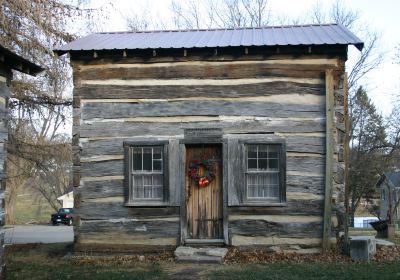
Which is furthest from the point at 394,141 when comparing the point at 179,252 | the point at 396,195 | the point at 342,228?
the point at 179,252

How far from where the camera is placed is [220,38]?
11.6 meters

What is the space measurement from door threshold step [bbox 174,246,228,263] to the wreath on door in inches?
58.5

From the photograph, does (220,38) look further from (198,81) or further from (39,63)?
(39,63)

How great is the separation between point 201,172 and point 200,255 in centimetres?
191

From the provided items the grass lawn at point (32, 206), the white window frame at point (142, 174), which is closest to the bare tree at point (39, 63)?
the white window frame at point (142, 174)

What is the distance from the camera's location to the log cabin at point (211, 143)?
10.4m

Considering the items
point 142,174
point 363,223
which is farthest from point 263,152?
point 363,223

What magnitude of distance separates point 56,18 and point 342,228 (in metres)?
8.78

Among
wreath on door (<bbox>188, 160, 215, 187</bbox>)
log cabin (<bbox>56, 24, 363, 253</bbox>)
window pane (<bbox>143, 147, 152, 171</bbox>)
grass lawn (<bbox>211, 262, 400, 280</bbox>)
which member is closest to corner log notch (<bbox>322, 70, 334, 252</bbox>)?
log cabin (<bbox>56, 24, 363, 253</bbox>)

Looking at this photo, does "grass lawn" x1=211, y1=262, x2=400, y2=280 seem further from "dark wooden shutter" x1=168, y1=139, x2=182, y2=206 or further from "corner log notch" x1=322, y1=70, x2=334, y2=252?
"dark wooden shutter" x1=168, y1=139, x2=182, y2=206

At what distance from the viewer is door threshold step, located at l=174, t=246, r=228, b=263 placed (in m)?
9.49

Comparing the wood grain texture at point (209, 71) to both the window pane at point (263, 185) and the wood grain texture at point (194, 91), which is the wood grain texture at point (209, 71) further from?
the window pane at point (263, 185)

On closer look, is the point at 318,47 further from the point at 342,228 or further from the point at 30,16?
the point at 30,16

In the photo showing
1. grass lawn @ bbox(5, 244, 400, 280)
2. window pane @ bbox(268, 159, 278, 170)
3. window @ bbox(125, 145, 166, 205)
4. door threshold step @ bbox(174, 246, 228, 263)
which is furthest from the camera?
window @ bbox(125, 145, 166, 205)
